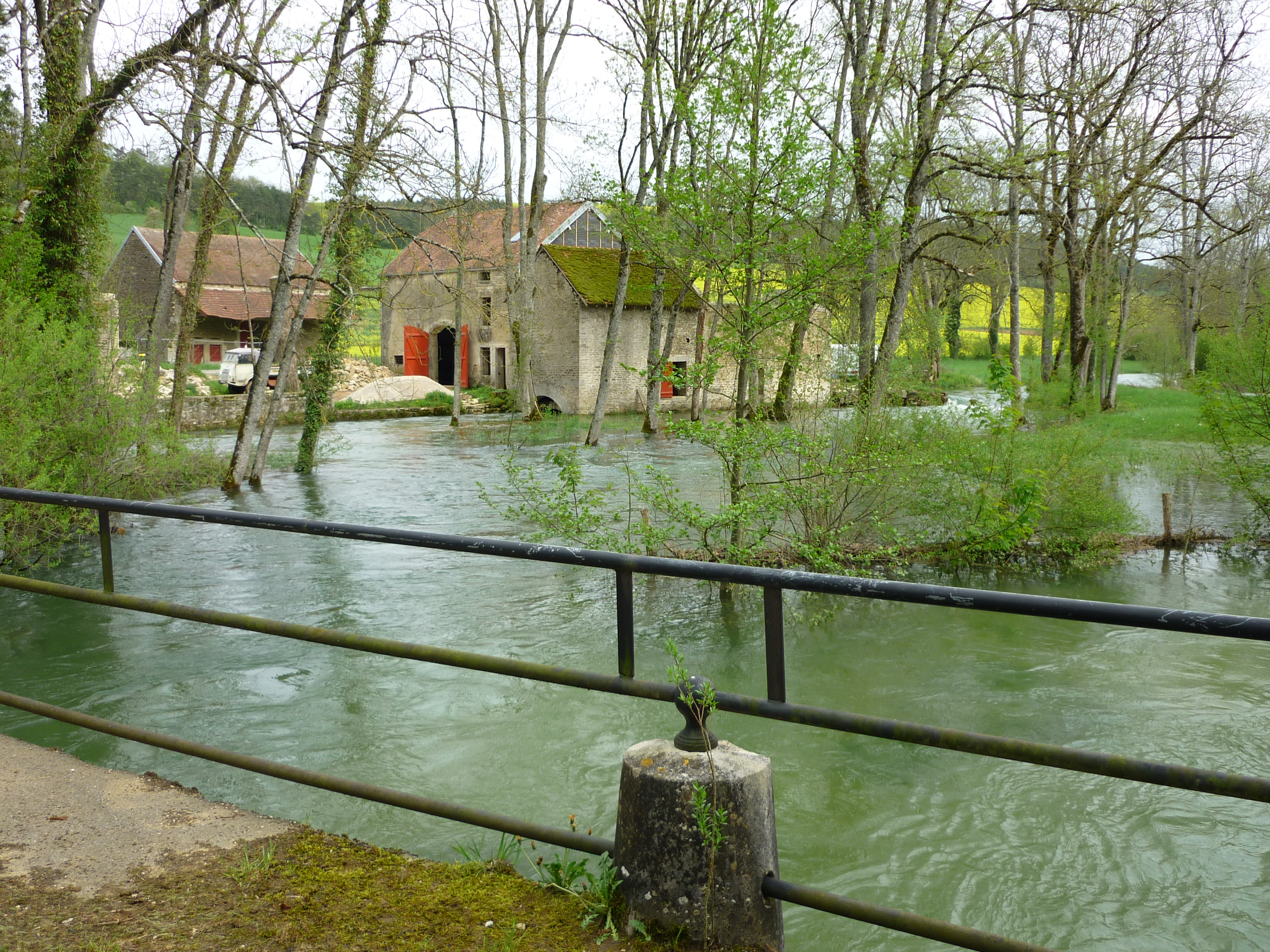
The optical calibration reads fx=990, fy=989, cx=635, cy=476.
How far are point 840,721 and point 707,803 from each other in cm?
38

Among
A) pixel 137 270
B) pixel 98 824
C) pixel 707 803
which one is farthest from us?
pixel 137 270

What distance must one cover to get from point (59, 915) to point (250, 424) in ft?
53.6

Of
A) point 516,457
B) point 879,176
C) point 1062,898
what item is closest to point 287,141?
point 1062,898

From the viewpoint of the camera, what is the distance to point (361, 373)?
4097cm

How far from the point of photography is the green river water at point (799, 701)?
5348mm

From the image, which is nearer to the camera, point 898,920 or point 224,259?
point 898,920

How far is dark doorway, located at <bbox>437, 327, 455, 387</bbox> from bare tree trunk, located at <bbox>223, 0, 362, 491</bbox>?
916 inches

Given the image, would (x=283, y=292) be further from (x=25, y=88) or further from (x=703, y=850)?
(x=703, y=850)

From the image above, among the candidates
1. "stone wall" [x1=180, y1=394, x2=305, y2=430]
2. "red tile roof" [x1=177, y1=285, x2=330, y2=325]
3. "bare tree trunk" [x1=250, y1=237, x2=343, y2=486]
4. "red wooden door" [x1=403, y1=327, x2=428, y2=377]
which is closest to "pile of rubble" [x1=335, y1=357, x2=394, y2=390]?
"red wooden door" [x1=403, y1=327, x2=428, y2=377]

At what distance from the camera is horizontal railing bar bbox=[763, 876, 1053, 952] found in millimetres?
2088

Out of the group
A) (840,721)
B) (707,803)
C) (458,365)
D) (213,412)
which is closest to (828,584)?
(840,721)

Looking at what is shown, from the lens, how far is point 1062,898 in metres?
5.17

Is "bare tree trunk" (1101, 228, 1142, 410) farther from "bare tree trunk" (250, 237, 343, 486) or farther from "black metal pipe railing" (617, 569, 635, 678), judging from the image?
"black metal pipe railing" (617, 569, 635, 678)

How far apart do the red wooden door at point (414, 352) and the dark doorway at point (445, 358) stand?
2.39 feet
